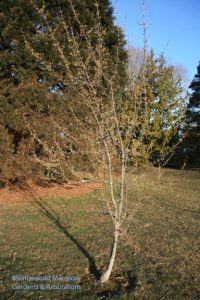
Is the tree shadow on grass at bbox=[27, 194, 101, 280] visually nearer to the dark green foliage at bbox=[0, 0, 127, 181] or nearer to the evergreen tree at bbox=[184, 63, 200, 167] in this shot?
the dark green foliage at bbox=[0, 0, 127, 181]

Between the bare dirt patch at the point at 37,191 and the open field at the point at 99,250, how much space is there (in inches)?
37.2

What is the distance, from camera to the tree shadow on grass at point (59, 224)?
440cm

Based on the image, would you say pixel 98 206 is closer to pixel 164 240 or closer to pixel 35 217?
pixel 35 217

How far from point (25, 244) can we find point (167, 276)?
2.49 meters

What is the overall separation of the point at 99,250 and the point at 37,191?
5570 millimetres

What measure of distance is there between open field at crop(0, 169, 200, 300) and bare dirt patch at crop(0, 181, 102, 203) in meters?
0.95

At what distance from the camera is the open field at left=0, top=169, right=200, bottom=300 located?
3775 mm

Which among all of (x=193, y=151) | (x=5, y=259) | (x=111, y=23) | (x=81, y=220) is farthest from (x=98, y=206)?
(x=193, y=151)

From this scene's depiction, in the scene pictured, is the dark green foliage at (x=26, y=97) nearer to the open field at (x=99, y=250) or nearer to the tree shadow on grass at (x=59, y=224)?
the tree shadow on grass at (x=59, y=224)

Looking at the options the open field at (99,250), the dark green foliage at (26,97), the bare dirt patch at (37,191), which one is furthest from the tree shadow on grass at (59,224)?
the dark green foliage at (26,97)

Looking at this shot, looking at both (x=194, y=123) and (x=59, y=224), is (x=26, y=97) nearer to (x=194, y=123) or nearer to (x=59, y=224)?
(x=59, y=224)

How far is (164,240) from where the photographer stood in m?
5.52

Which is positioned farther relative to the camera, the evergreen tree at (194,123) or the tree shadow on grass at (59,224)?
the evergreen tree at (194,123)

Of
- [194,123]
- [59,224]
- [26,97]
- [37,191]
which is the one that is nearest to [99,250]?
[59,224]
